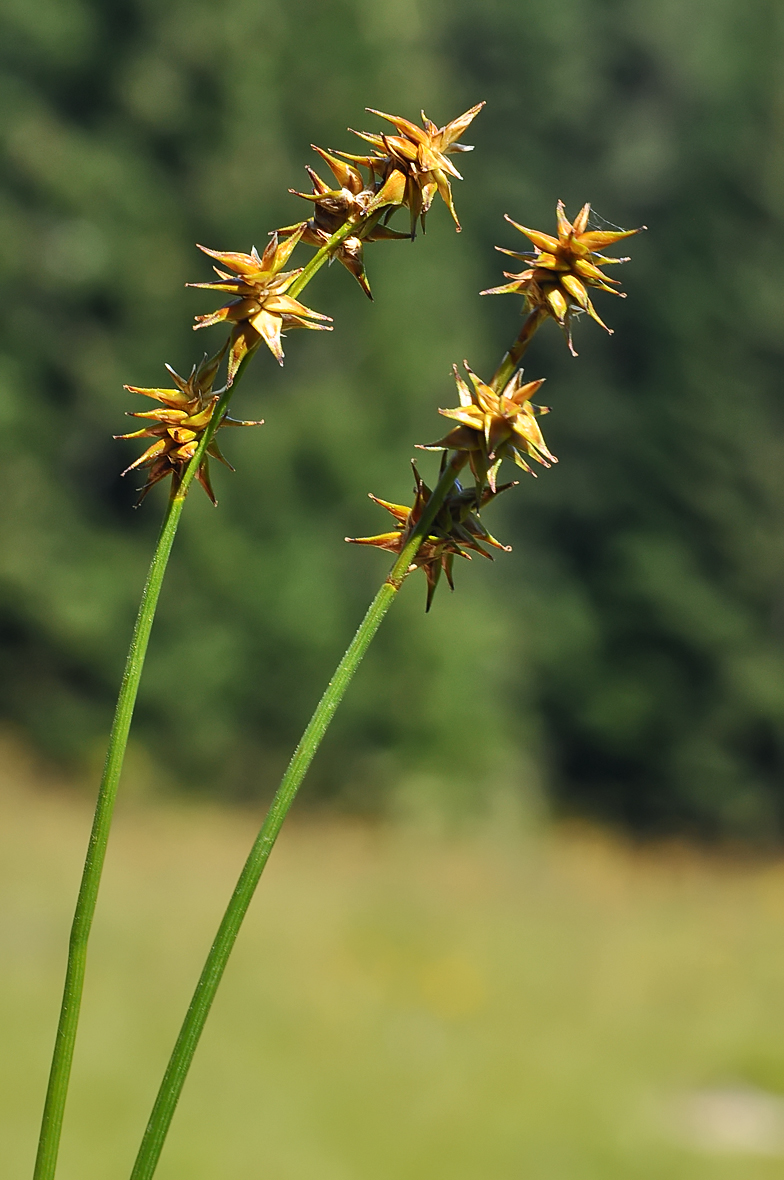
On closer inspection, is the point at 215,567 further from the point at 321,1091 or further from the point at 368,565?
the point at 321,1091

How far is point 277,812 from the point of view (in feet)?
2.66

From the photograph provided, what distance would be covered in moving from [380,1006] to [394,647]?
4.10 m

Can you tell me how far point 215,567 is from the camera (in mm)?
13188

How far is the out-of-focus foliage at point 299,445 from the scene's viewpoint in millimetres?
13008

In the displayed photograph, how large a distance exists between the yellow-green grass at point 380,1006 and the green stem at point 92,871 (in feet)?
21.5

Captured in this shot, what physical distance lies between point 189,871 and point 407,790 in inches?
99.3

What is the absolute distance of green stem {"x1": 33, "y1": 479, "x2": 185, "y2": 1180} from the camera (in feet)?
2.64

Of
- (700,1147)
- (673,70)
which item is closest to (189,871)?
(700,1147)

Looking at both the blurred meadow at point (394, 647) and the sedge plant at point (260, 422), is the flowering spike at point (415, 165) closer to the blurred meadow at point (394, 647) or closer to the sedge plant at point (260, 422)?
the sedge plant at point (260, 422)

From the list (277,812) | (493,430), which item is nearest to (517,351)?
(493,430)

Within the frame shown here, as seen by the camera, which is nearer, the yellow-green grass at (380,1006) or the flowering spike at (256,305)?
the flowering spike at (256,305)

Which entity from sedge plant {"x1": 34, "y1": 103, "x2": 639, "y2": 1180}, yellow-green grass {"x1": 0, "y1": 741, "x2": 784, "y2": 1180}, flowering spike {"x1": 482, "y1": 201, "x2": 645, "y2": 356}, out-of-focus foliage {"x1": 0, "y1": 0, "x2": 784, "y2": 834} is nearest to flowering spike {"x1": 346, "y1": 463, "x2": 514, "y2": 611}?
sedge plant {"x1": 34, "y1": 103, "x2": 639, "y2": 1180}

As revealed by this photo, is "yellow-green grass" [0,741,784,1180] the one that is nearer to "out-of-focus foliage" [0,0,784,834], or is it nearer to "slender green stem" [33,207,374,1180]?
"out-of-focus foliage" [0,0,784,834]

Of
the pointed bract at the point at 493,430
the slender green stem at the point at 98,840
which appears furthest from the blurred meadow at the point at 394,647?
the pointed bract at the point at 493,430
